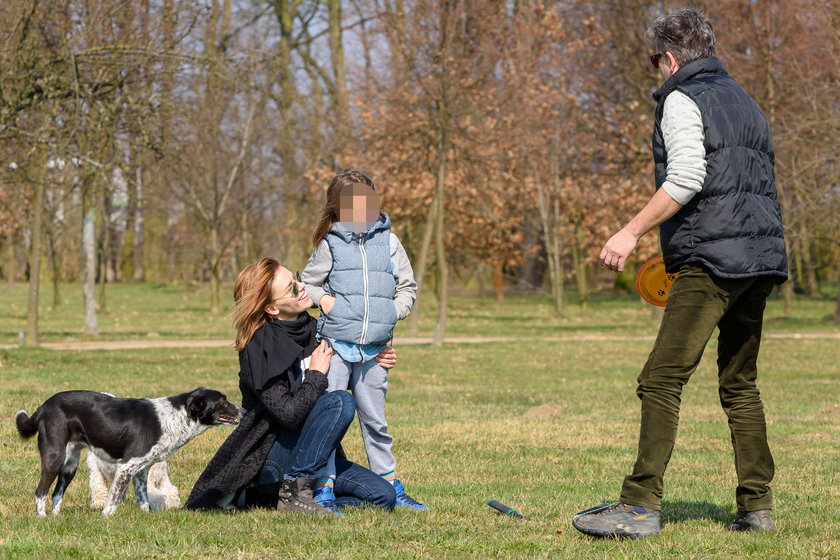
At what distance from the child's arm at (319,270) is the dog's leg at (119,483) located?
128cm

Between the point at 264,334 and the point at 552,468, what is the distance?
2884mm

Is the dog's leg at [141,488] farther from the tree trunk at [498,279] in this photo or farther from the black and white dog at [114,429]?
the tree trunk at [498,279]

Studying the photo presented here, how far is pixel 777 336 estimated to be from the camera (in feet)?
80.4

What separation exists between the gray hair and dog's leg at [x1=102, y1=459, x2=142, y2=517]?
3.37m

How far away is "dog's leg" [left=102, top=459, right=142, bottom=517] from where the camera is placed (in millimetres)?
5605

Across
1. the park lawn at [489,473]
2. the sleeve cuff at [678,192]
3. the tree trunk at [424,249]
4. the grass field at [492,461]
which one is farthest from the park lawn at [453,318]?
the sleeve cuff at [678,192]

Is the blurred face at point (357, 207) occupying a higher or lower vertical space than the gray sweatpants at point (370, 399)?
higher

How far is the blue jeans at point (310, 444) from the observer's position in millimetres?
5645

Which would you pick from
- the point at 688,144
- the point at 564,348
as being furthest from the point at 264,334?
the point at 564,348

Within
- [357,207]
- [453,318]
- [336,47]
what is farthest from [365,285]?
[336,47]

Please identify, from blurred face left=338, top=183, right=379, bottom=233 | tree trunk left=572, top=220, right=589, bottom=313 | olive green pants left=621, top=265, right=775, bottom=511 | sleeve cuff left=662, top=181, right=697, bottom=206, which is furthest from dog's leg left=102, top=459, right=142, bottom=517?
tree trunk left=572, top=220, right=589, bottom=313

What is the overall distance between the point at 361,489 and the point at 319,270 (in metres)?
1.21

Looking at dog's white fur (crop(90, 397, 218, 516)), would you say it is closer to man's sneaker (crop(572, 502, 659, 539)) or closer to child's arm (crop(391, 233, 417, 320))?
child's arm (crop(391, 233, 417, 320))

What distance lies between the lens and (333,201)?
5.87 m
